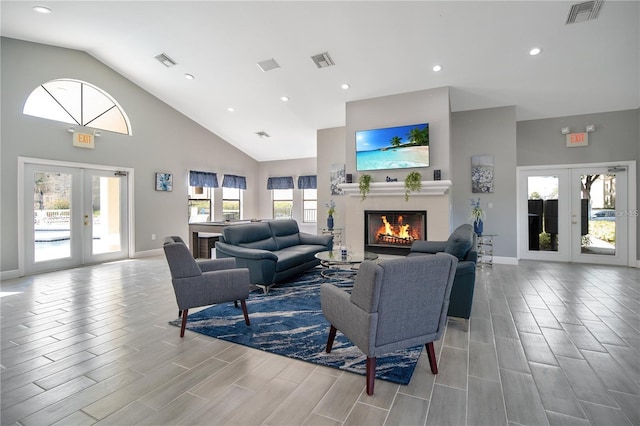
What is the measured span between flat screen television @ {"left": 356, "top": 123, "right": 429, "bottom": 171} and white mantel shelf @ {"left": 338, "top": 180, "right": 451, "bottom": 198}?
365 millimetres

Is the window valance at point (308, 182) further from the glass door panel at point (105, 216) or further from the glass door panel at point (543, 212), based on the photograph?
the glass door panel at point (543, 212)

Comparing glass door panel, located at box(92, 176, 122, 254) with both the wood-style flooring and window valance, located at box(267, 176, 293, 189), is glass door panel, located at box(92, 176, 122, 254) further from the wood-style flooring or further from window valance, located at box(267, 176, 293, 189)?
window valance, located at box(267, 176, 293, 189)

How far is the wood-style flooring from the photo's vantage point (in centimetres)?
177

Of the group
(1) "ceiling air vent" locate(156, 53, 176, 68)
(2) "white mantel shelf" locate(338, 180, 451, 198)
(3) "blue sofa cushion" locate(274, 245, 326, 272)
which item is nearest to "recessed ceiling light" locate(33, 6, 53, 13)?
(1) "ceiling air vent" locate(156, 53, 176, 68)

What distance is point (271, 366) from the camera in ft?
7.58

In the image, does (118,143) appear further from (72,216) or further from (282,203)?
(282,203)

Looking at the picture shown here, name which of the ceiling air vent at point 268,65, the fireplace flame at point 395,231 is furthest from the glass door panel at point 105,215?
the fireplace flame at point 395,231

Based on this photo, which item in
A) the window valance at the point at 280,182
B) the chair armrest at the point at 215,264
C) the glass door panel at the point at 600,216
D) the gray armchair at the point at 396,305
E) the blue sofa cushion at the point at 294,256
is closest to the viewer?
the gray armchair at the point at 396,305

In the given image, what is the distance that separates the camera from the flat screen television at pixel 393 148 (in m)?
5.62

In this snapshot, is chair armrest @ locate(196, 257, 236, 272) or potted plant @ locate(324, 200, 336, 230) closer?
chair armrest @ locate(196, 257, 236, 272)

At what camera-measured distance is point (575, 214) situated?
6.24 meters

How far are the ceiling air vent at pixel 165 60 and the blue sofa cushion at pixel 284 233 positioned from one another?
11.8 ft

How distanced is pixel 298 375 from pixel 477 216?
5017mm

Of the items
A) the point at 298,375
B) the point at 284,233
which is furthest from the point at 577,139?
the point at 298,375
